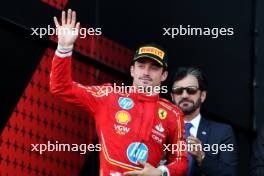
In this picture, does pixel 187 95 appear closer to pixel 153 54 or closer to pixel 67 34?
pixel 153 54

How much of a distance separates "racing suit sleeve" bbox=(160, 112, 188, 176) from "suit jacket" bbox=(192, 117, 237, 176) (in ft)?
0.78

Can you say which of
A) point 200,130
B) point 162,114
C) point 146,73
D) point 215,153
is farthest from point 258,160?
point 146,73

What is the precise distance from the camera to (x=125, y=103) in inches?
193

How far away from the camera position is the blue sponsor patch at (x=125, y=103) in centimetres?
489

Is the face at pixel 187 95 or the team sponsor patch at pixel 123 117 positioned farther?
the face at pixel 187 95

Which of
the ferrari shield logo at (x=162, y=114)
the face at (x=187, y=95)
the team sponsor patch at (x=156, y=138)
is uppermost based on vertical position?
the face at (x=187, y=95)

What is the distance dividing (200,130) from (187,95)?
0.23m

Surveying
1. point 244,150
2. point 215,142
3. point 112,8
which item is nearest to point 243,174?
point 244,150

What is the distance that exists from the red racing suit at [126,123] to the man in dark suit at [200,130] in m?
0.28

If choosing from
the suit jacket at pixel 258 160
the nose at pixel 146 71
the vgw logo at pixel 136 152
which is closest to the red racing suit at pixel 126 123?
the vgw logo at pixel 136 152

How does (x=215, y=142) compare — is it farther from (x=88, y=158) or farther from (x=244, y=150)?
(x=244, y=150)

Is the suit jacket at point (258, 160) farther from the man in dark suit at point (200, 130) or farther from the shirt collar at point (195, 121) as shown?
the shirt collar at point (195, 121)

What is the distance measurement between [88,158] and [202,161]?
0.84m

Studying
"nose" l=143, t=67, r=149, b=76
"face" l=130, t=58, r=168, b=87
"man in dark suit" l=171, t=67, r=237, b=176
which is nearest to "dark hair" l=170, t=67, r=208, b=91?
"man in dark suit" l=171, t=67, r=237, b=176
